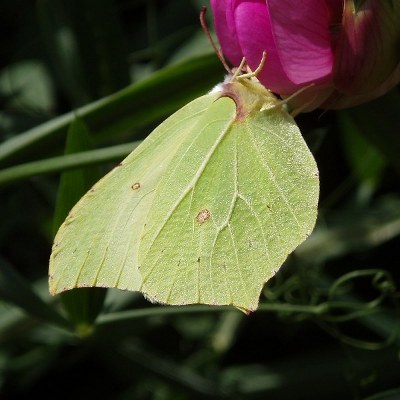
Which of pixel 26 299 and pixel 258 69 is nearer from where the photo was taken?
pixel 258 69

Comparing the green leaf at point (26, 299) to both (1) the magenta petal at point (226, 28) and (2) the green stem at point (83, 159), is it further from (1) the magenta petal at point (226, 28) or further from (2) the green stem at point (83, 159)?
(1) the magenta petal at point (226, 28)

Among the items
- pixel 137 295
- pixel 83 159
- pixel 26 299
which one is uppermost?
pixel 83 159

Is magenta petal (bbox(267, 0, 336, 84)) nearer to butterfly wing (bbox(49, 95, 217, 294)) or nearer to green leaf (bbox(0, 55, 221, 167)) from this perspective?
butterfly wing (bbox(49, 95, 217, 294))

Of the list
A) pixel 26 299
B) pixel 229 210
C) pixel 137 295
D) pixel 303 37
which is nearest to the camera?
pixel 303 37

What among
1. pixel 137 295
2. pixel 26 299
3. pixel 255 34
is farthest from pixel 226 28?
pixel 137 295

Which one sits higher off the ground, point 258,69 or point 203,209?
point 258,69

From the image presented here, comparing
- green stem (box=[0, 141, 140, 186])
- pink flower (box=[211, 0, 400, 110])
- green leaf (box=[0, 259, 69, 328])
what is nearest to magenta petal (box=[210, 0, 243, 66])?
pink flower (box=[211, 0, 400, 110])

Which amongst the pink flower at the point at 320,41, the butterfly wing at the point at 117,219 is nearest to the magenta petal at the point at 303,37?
the pink flower at the point at 320,41

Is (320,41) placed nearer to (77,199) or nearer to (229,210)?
(229,210)
